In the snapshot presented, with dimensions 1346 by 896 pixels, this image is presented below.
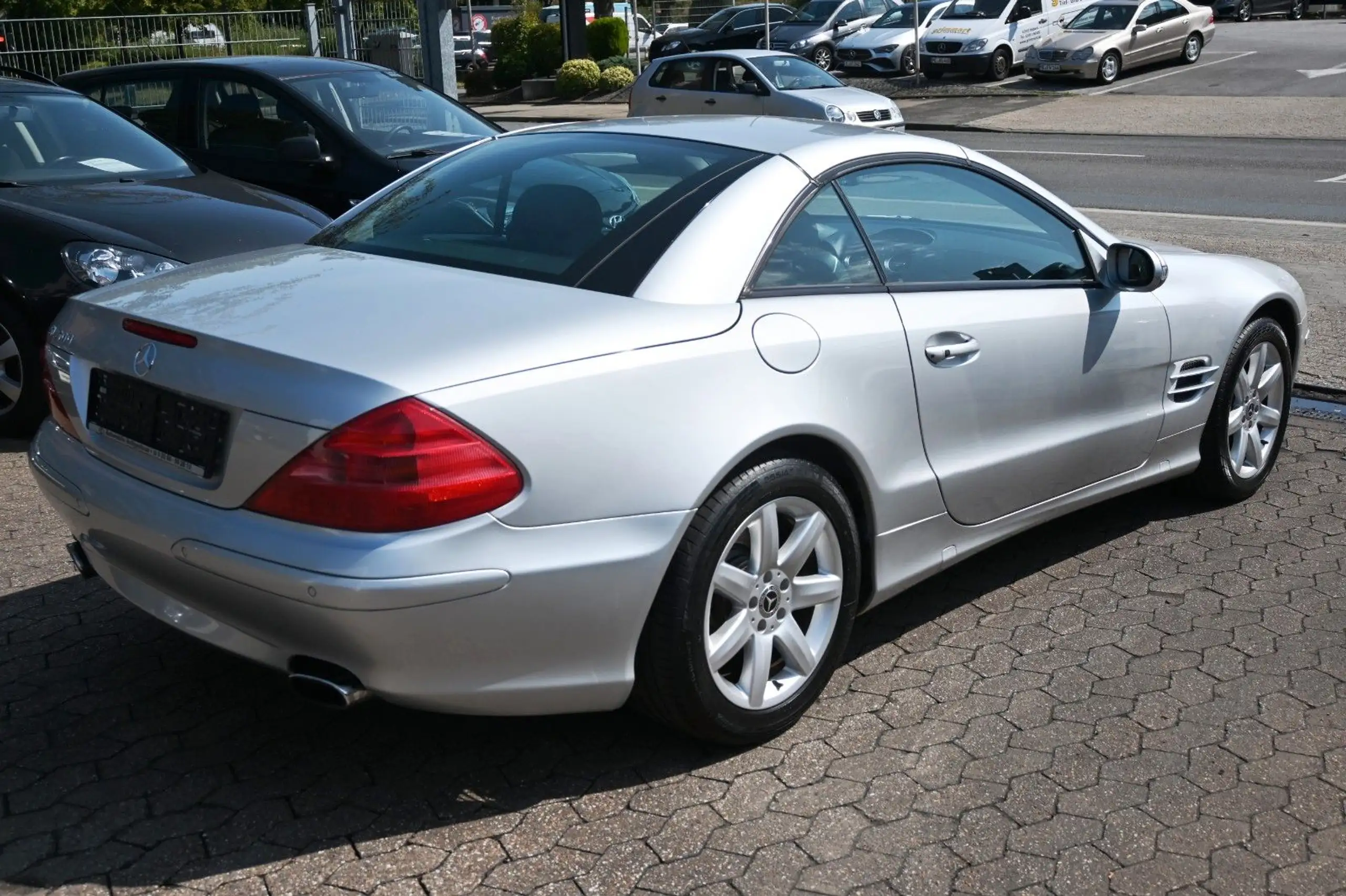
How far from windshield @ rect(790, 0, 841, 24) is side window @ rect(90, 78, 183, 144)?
26955 millimetres

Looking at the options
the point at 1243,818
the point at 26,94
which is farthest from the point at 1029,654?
the point at 26,94

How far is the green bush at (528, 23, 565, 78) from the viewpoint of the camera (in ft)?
121

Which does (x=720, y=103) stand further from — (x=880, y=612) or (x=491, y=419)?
(x=491, y=419)

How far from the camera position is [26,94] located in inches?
306

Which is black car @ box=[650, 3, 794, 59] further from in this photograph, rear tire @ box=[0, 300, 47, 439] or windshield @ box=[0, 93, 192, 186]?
rear tire @ box=[0, 300, 47, 439]

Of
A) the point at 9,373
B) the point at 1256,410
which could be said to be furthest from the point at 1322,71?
the point at 9,373

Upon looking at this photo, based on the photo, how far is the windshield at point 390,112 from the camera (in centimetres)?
919

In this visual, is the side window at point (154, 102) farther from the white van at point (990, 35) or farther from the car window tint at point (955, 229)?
the white van at point (990, 35)

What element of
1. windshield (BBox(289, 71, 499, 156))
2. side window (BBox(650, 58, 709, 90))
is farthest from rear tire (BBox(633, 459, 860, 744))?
side window (BBox(650, 58, 709, 90))

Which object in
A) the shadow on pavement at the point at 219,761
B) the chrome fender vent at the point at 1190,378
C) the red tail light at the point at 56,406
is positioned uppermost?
the red tail light at the point at 56,406

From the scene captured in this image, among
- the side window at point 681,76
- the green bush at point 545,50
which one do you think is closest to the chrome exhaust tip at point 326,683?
the side window at point 681,76


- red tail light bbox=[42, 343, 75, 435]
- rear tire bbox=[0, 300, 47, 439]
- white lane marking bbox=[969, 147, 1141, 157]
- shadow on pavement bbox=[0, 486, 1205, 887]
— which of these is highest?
red tail light bbox=[42, 343, 75, 435]

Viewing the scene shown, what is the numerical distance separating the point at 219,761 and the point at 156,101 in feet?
23.9

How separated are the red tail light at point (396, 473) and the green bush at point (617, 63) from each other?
32.6 metres
